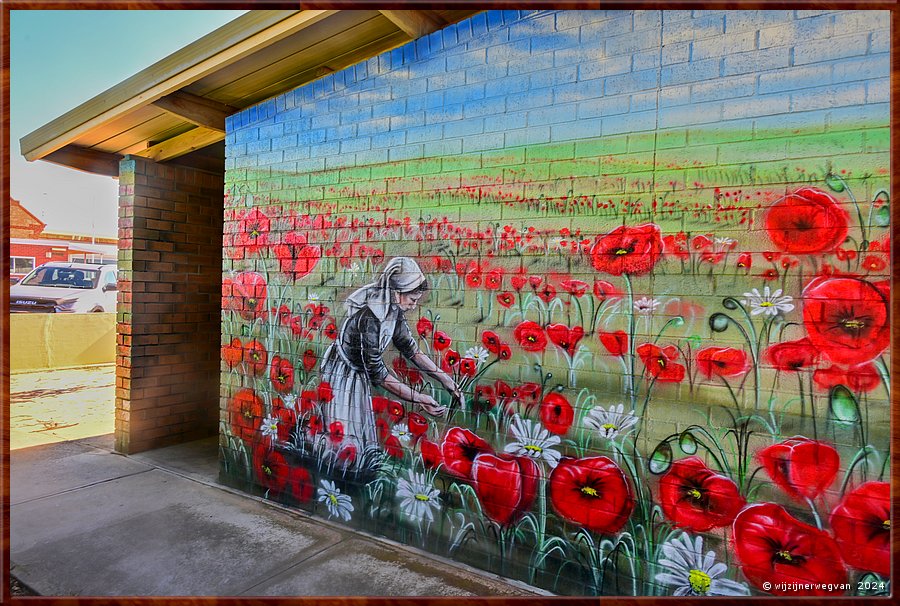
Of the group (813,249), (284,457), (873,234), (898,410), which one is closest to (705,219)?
(813,249)

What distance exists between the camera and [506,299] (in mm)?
2697

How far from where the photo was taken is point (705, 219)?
7.23 feet

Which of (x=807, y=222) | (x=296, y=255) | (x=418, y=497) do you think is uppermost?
(x=807, y=222)

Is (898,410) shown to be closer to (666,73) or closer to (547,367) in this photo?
(547,367)

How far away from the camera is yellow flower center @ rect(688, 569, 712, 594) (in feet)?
7.18

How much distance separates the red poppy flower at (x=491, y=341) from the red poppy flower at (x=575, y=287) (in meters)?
0.46

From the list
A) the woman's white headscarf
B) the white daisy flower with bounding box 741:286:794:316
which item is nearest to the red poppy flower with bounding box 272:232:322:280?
the woman's white headscarf

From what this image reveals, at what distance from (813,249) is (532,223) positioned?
3.94ft

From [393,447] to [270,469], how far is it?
1.21 metres

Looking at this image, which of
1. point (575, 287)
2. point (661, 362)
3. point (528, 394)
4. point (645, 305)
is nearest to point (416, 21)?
point (575, 287)

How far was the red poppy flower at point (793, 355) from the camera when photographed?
2020 millimetres

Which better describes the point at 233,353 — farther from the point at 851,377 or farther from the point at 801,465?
the point at 851,377

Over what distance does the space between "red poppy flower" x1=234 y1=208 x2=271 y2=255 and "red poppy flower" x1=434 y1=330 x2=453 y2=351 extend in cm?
169

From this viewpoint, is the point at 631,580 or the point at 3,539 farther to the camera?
the point at 631,580
